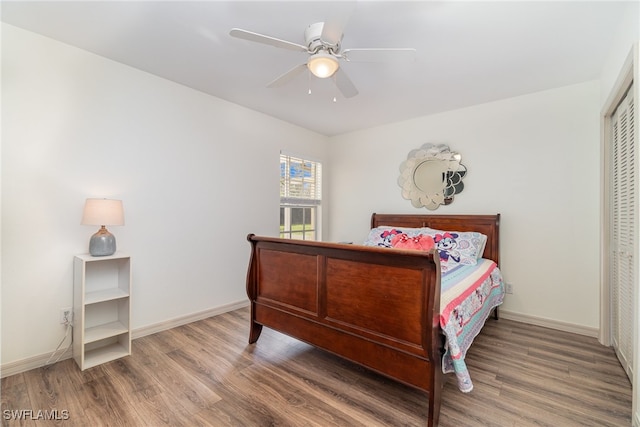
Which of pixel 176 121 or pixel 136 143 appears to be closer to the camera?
pixel 136 143

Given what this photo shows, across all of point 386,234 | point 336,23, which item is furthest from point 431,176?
point 336,23

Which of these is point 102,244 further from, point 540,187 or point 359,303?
point 540,187

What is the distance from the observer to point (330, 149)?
16.1 feet

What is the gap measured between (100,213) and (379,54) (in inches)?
92.2

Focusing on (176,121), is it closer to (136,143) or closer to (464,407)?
(136,143)

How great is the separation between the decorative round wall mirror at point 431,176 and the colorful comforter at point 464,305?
96 cm

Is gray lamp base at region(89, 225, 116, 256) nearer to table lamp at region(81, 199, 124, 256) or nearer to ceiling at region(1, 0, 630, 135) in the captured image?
table lamp at region(81, 199, 124, 256)

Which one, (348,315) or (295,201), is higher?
(295,201)

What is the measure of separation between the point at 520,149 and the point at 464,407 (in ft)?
8.88

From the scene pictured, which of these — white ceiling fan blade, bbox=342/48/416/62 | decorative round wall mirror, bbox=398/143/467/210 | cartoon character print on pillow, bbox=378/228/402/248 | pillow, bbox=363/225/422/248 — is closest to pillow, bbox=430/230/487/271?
pillow, bbox=363/225/422/248

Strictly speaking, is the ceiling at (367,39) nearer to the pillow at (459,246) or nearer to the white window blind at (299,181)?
the white window blind at (299,181)

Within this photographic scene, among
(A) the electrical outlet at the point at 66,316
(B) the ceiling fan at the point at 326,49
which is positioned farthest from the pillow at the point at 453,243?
(A) the electrical outlet at the point at 66,316

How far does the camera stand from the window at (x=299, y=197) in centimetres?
420

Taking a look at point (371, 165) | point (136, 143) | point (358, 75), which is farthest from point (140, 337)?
point (371, 165)
